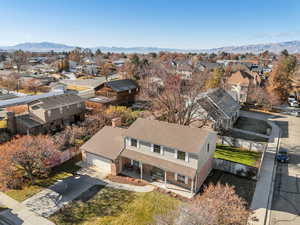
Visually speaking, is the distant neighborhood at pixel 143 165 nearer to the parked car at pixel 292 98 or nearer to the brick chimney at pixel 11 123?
the brick chimney at pixel 11 123

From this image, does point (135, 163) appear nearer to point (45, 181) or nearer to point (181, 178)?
point (181, 178)

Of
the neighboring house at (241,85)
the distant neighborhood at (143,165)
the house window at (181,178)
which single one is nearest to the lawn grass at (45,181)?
the distant neighborhood at (143,165)

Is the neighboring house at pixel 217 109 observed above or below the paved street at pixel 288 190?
above

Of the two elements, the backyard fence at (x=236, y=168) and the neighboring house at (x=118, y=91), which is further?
the neighboring house at (x=118, y=91)

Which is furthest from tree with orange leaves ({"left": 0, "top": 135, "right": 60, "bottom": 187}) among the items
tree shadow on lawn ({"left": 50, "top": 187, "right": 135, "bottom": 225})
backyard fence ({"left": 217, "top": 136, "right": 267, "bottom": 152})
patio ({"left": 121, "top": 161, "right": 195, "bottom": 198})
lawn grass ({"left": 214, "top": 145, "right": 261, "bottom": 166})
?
backyard fence ({"left": 217, "top": 136, "right": 267, "bottom": 152})

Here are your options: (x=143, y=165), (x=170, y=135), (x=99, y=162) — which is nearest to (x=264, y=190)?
(x=170, y=135)

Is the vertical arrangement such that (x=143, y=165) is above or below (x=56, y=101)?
below
